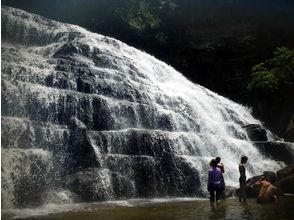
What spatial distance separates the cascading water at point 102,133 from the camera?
47.2 feet

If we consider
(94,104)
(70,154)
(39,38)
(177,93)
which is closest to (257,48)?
(177,93)

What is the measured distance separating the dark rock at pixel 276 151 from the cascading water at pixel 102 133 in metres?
0.38

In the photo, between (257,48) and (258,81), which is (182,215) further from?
(257,48)

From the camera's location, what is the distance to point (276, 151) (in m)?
22.5

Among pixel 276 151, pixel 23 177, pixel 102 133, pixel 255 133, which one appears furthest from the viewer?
pixel 255 133

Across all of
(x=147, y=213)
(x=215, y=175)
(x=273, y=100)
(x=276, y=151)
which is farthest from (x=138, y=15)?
(x=147, y=213)

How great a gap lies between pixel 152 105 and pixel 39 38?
11.5 meters

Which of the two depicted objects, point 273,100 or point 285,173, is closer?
point 285,173

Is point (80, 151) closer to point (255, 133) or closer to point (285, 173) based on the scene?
point (285, 173)

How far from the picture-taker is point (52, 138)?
609 inches

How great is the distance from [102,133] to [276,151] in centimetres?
1044

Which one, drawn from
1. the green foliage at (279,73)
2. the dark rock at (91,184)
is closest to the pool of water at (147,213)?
the dark rock at (91,184)

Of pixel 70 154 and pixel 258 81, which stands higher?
pixel 258 81

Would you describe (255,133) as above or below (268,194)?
above
